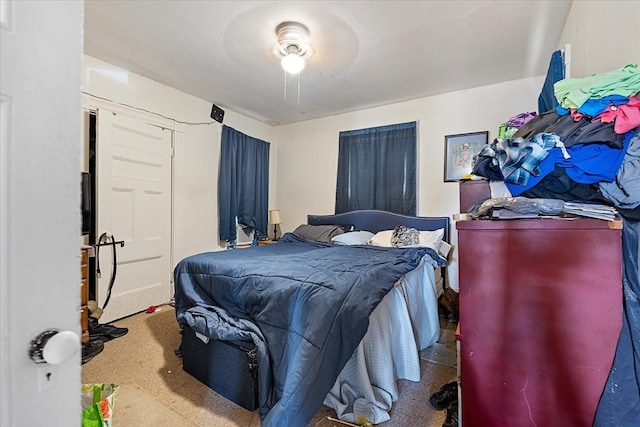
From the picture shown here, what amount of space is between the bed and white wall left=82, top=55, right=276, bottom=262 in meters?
1.39

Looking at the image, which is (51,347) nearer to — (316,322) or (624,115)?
(316,322)

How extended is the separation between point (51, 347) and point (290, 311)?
4.04 ft

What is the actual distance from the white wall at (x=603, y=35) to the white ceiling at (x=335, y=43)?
360 millimetres

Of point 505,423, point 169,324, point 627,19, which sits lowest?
point 169,324

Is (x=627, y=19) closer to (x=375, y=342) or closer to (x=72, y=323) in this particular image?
(x=375, y=342)

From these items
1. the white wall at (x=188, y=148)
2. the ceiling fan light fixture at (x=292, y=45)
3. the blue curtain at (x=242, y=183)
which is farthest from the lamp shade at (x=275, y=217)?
the ceiling fan light fixture at (x=292, y=45)

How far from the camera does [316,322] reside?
1.48 meters

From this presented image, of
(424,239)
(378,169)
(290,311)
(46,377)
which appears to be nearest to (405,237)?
(424,239)

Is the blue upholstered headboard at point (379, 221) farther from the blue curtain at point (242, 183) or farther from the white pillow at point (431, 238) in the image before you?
the blue curtain at point (242, 183)

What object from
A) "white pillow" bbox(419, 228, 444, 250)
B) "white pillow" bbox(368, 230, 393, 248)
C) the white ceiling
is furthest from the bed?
the white ceiling

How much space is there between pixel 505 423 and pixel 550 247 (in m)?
0.67

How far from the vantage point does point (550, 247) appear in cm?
103

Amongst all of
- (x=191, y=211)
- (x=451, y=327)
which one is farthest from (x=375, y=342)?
(x=191, y=211)

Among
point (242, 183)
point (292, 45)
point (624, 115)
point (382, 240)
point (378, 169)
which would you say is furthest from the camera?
point (242, 183)
